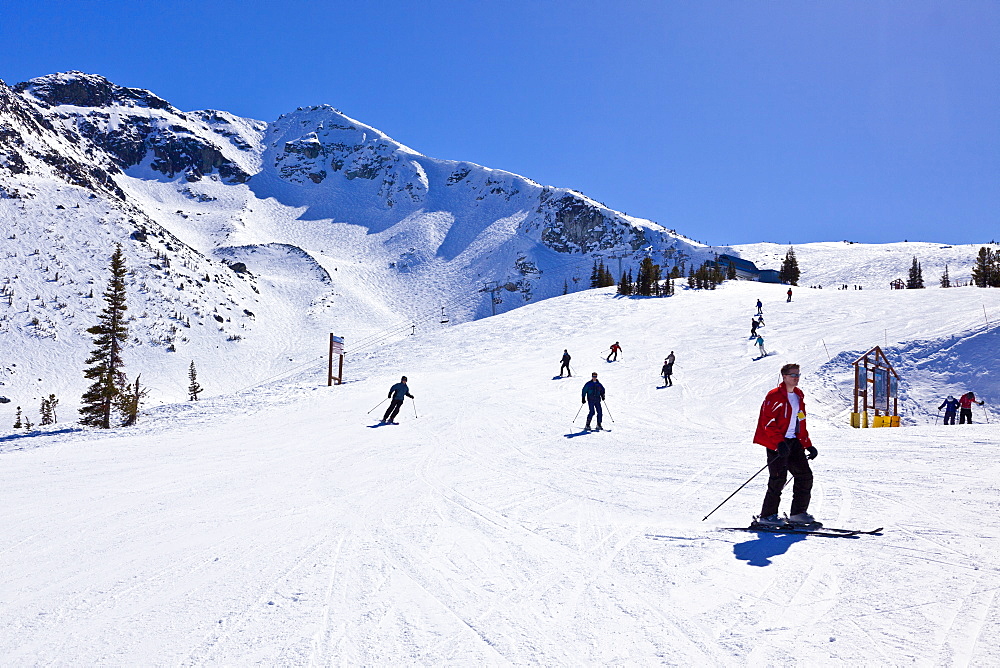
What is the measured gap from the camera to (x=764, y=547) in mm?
5766

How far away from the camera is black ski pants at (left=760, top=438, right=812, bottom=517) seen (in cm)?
621

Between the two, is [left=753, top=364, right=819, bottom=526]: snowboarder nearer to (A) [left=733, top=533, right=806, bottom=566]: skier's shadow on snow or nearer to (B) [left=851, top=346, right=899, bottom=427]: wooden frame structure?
(A) [left=733, top=533, right=806, bottom=566]: skier's shadow on snow

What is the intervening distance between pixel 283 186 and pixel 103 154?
40194 mm

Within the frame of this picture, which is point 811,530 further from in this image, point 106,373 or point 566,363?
point 106,373

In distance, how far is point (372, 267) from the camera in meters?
105

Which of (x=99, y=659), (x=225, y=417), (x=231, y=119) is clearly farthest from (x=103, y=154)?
(x=99, y=659)

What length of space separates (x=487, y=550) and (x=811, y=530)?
11.9ft

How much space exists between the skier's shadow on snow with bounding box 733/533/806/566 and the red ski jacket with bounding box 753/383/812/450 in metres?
0.98

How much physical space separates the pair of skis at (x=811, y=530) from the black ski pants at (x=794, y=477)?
0.15 m

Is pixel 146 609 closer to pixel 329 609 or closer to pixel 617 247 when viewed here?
pixel 329 609

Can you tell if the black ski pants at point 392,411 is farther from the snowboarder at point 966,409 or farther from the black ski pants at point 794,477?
the snowboarder at point 966,409

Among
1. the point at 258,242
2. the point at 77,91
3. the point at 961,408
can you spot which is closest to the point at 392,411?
the point at 961,408

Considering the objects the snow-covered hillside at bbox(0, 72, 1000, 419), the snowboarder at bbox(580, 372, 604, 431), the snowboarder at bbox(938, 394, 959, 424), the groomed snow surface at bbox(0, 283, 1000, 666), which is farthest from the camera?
the snow-covered hillside at bbox(0, 72, 1000, 419)

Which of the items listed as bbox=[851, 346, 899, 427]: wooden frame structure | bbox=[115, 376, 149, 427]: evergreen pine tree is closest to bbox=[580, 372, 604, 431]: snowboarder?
bbox=[851, 346, 899, 427]: wooden frame structure
